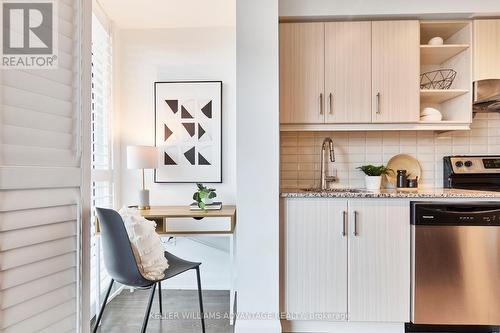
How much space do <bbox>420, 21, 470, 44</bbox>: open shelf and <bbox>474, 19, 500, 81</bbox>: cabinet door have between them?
0.11 metres

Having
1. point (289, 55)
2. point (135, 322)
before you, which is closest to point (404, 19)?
point (289, 55)

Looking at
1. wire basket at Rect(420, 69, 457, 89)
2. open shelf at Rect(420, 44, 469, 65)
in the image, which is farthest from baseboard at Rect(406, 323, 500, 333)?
open shelf at Rect(420, 44, 469, 65)

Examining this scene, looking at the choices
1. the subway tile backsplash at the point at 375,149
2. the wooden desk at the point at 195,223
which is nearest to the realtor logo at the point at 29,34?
the wooden desk at the point at 195,223

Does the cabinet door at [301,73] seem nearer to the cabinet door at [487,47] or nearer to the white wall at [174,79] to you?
the white wall at [174,79]

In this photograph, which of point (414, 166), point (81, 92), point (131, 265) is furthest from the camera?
point (414, 166)

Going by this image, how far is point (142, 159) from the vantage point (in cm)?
222

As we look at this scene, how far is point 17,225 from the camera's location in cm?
68

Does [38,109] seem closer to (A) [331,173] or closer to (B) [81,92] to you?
(B) [81,92]

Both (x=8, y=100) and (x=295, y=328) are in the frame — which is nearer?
(x=8, y=100)

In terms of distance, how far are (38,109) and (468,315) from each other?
2.54 metres

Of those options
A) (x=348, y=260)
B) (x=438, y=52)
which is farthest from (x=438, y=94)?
(x=348, y=260)

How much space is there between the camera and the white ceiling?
220 cm

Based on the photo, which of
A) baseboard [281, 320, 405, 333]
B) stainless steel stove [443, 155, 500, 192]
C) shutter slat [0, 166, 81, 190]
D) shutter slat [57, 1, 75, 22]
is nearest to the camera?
shutter slat [0, 166, 81, 190]

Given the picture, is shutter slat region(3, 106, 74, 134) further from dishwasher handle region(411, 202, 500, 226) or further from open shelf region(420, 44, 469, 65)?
open shelf region(420, 44, 469, 65)
